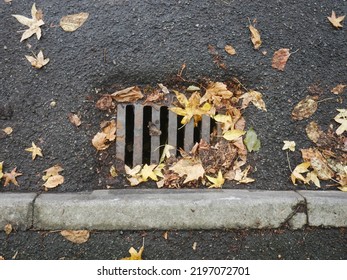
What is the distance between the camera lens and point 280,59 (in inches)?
83.2

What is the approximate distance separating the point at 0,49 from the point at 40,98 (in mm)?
427

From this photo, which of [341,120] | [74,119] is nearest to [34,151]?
[74,119]

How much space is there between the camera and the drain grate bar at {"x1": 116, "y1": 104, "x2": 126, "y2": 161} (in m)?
2.05

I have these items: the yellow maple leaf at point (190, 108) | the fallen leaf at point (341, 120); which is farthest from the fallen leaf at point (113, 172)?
the fallen leaf at point (341, 120)

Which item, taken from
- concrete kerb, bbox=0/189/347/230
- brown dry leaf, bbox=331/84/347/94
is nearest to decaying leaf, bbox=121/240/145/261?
concrete kerb, bbox=0/189/347/230

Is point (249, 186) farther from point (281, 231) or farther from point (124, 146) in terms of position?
point (124, 146)

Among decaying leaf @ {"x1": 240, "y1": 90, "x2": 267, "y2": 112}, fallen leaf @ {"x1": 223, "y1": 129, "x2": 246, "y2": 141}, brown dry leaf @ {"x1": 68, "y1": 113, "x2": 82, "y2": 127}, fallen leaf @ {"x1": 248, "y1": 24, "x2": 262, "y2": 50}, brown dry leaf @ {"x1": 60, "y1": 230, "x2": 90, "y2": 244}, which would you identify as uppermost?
fallen leaf @ {"x1": 248, "y1": 24, "x2": 262, "y2": 50}

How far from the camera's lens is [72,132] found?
2.01 meters

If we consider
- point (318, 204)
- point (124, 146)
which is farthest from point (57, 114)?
point (318, 204)

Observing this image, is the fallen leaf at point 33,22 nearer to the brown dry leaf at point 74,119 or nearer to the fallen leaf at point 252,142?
the brown dry leaf at point 74,119

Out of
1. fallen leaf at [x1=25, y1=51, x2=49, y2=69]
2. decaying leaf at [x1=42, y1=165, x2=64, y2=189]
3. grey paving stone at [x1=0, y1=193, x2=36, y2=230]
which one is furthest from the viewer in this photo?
fallen leaf at [x1=25, y1=51, x2=49, y2=69]

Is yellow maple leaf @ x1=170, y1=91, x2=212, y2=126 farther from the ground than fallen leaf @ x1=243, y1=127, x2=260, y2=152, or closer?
farther from the ground

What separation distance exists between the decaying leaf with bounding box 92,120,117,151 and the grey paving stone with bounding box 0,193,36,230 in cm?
49

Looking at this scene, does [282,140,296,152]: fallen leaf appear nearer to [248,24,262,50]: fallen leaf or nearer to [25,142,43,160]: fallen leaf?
[248,24,262,50]: fallen leaf
